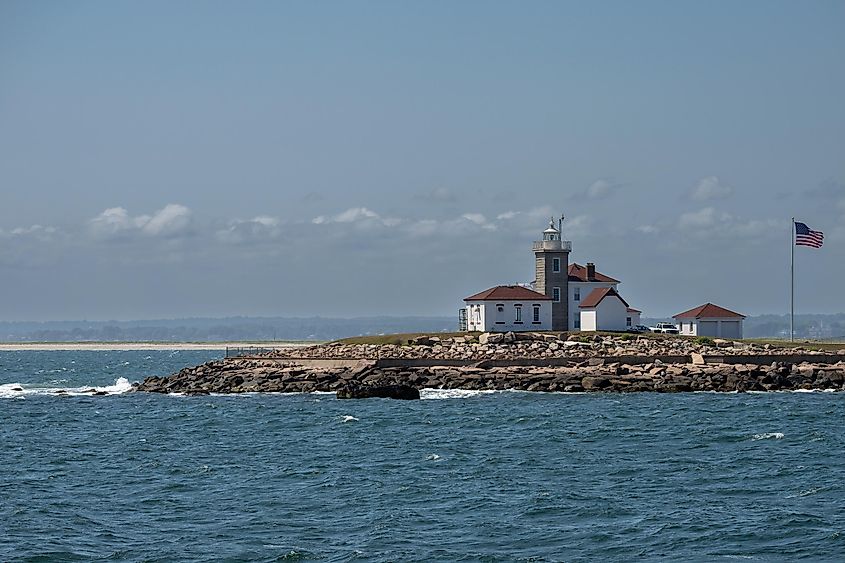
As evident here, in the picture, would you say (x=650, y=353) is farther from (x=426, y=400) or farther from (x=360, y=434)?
(x=360, y=434)

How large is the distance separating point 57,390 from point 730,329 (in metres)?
37.4

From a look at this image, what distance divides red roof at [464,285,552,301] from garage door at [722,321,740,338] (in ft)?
33.7

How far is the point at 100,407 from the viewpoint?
2042 inches

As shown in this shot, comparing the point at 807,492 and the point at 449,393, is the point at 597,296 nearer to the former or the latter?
the point at 449,393

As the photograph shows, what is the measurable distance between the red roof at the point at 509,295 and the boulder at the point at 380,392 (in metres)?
19.1

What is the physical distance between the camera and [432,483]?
28.9 meters

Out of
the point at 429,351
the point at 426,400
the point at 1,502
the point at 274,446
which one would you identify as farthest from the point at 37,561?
the point at 429,351

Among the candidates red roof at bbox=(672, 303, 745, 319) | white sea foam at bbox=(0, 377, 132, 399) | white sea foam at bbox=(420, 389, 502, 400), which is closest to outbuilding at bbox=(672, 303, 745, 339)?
red roof at bbox=(672, 303, 745, 319)

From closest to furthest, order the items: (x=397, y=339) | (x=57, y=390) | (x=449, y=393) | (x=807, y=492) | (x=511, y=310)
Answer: (x=807, y=492) < (x=449, y=393) < (x=57, y=390) < (x=397, y=339) < (x=511, y=310)

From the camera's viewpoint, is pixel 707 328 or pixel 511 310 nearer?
pixel 511 310

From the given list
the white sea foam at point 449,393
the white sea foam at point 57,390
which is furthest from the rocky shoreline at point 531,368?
the white sea foam at point 57,390

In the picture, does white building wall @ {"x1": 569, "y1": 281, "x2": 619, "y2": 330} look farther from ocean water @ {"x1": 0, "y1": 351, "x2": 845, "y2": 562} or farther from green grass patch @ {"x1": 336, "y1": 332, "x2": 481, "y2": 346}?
ocean water @ {"x1": 0, "y1": 351, "x2": 845, "y2": 562}

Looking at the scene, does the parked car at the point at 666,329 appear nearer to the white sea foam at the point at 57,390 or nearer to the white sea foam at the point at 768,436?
the white sea foam at the point at 57,390

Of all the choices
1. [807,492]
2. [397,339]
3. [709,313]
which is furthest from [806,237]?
[807,492]
